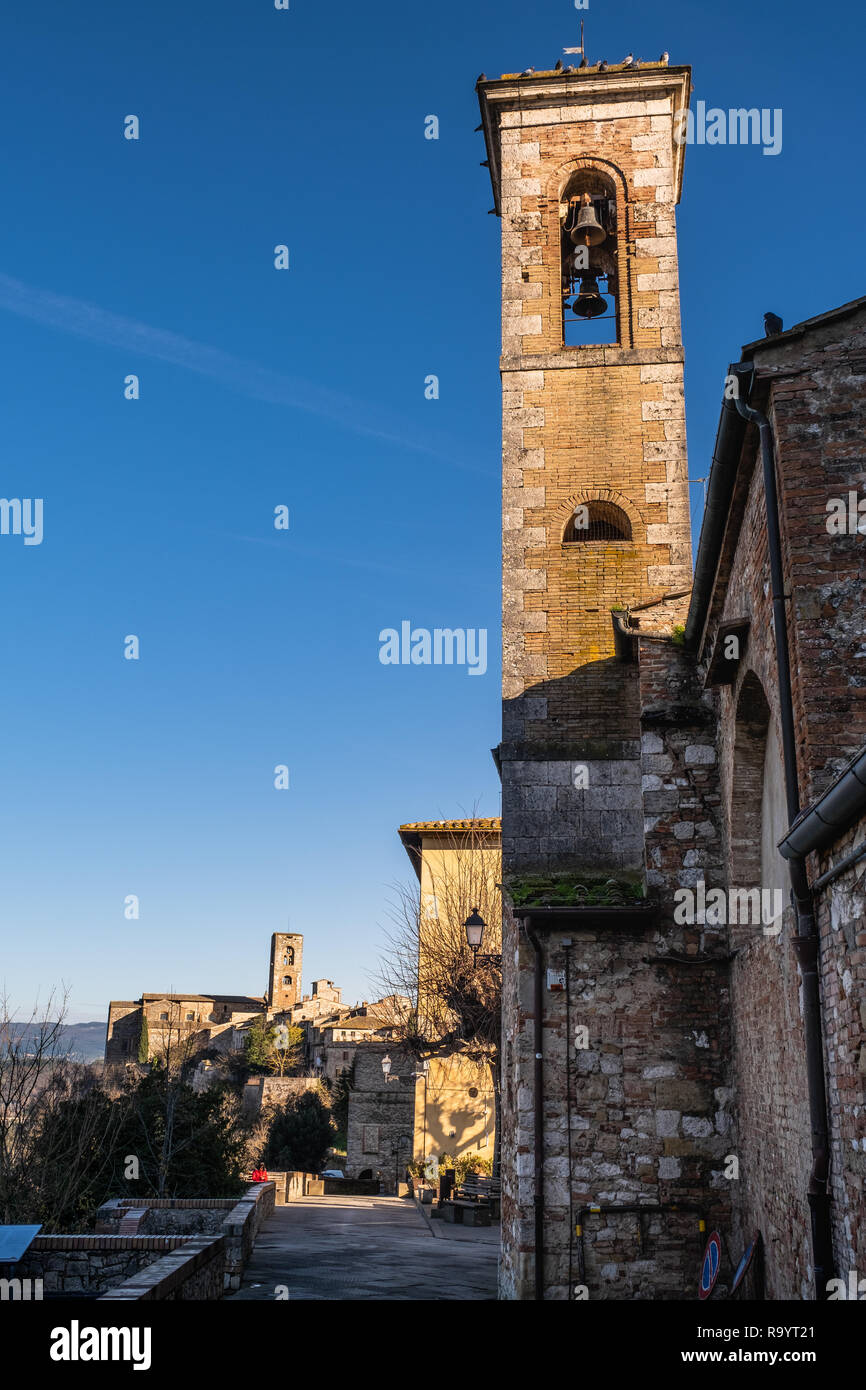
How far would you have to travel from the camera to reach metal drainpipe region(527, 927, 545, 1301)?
8.50m

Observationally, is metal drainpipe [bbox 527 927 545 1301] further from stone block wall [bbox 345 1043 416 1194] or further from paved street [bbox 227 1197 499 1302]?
stone block wall [bbox 345 1043 416 1194]

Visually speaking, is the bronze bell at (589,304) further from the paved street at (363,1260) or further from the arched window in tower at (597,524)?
the paved street at (363,1260)

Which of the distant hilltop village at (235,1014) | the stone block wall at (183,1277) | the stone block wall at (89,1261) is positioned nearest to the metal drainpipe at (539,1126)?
the stone block wall at (183,1277)

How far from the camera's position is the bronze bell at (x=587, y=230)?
1188 cm

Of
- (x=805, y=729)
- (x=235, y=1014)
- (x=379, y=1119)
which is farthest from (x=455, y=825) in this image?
(x=235, y=1014)

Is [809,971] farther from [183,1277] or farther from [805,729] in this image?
[183,1277]

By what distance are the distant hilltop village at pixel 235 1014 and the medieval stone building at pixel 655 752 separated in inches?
2004

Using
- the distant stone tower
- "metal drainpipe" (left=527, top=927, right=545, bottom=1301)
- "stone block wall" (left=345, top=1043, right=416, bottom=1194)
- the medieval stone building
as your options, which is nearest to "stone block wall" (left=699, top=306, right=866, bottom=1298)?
the medieval stone building

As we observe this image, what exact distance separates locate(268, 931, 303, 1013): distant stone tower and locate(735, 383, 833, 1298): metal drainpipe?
245ft

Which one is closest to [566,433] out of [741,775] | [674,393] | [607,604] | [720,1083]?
[674,393]

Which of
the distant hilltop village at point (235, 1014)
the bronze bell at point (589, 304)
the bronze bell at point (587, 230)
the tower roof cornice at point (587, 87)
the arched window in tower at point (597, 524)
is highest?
the tower roof cornice at point (587, 87)

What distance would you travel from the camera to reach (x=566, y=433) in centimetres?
1130

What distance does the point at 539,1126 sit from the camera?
8812 millimetres
